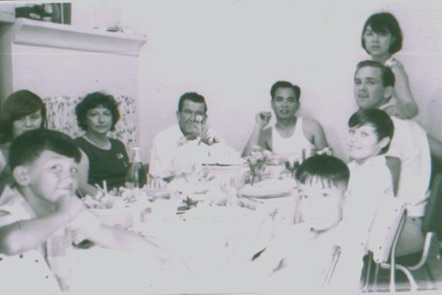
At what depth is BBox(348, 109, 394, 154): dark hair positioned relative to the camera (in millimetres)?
1710

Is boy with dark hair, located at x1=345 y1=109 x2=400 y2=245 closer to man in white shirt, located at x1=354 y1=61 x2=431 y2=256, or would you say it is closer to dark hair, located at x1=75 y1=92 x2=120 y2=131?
man in white shirt, located at x1=354 y1=61 x2=431 y2=256

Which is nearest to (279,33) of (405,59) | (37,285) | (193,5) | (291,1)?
(291,1)

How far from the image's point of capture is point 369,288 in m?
1.71

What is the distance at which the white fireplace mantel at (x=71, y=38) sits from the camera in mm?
1578

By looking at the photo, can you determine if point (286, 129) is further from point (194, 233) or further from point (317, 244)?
point (194, 233)

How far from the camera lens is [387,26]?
171 cm

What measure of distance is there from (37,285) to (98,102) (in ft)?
1.76

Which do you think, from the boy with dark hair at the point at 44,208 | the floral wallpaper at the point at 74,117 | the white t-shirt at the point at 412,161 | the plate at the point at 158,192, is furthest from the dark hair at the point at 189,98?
the white t-shirt at the point at 412,161

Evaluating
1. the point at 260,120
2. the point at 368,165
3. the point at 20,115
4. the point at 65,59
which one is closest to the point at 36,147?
the point at 20,115

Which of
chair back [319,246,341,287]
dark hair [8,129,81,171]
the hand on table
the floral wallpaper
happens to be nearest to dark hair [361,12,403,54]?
the hand on table

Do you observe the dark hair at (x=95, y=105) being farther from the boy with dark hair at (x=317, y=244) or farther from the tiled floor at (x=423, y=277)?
the tiled floor at (x=423, y=277)

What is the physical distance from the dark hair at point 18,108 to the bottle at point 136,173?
27cm

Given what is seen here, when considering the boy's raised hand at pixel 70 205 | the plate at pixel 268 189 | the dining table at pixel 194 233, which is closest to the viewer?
the dining table at pixel 194 233

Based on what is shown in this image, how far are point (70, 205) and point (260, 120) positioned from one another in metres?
0.61
